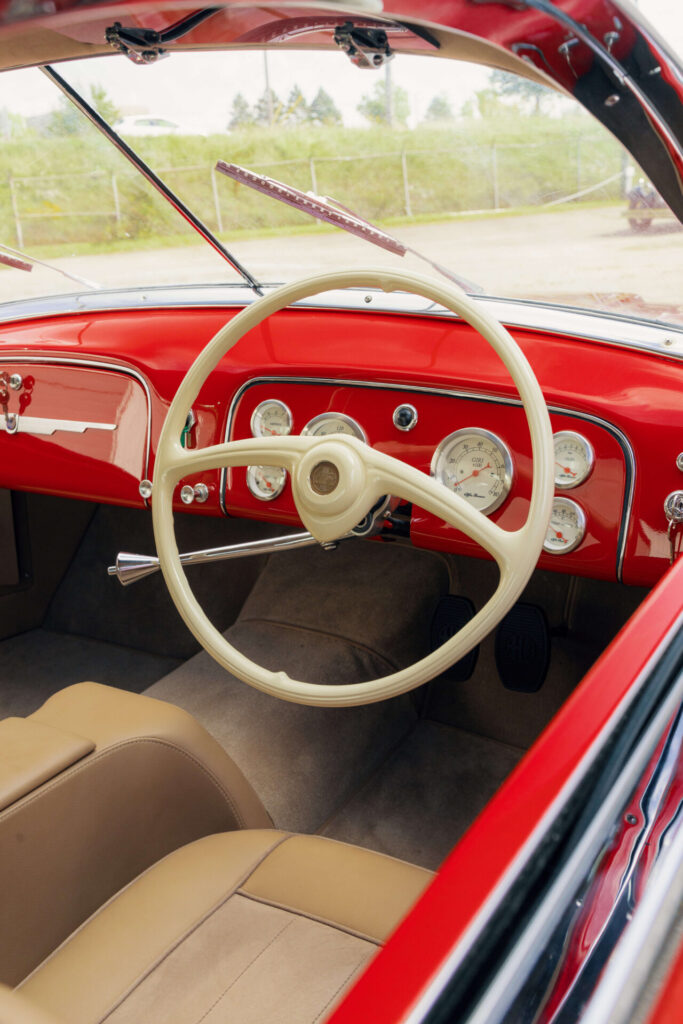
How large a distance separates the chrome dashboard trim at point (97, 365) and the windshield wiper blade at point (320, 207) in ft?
1.50

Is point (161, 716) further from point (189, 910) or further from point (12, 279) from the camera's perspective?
point (12, 279)

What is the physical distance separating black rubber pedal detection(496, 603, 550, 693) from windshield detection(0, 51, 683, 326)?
672 millimetres

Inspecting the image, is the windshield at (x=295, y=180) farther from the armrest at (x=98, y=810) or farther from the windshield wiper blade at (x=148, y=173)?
the armrest at (x=98, y=810)

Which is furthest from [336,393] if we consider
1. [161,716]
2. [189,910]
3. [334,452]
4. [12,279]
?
[12,279]

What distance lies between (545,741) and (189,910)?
623 millimetres

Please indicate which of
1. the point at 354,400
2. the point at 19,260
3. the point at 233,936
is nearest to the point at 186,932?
the point at 233,936

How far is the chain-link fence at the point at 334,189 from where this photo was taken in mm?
1707

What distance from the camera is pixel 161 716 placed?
1245 millimetres

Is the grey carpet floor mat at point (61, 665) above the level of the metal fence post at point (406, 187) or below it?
below

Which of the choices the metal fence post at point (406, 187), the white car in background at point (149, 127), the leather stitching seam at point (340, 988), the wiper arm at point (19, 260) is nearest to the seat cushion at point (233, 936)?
the leather stitching seam at point (340, 988)

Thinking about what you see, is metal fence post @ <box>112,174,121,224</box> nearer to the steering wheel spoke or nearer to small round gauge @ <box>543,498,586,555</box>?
the steering wheel spoke

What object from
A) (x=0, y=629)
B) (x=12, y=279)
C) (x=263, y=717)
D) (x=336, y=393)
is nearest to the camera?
(x=336, y=393)

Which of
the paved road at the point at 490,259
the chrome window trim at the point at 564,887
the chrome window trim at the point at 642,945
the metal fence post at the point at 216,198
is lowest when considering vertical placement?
the chrome window trim at the point at 642,945

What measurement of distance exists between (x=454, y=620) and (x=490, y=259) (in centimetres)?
124
